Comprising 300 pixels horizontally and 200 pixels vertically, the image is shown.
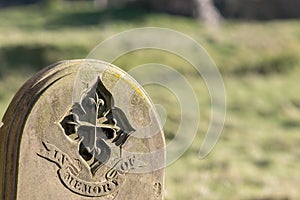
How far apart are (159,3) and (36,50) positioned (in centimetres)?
1404

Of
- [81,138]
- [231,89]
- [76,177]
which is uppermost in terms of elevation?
[231,89]

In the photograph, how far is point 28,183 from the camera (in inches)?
210

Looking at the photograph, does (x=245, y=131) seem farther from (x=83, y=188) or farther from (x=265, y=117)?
(x=83, y=188)

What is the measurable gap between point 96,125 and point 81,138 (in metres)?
0.16

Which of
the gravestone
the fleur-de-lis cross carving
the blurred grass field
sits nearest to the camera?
the gravestone

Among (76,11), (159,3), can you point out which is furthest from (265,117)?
(76,11)

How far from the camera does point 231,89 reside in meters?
20.4

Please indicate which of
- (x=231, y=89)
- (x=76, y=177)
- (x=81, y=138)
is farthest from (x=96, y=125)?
(x=231, y=89)

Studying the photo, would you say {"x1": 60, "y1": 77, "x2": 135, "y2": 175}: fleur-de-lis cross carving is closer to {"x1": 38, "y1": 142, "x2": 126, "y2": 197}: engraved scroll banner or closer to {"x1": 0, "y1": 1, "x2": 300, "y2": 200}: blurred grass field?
{"x1": 38, "y1": 142, "x2": 126, "y2": 197}: engraved scroll banner

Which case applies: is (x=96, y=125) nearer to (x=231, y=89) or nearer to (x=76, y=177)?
(x=76, y=177)

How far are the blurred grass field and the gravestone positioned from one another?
3523mm

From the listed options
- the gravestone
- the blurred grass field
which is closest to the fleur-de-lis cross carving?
the gravestone

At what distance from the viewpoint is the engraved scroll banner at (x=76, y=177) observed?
17.9 ft

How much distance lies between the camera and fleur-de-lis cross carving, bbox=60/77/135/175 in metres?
5.64
